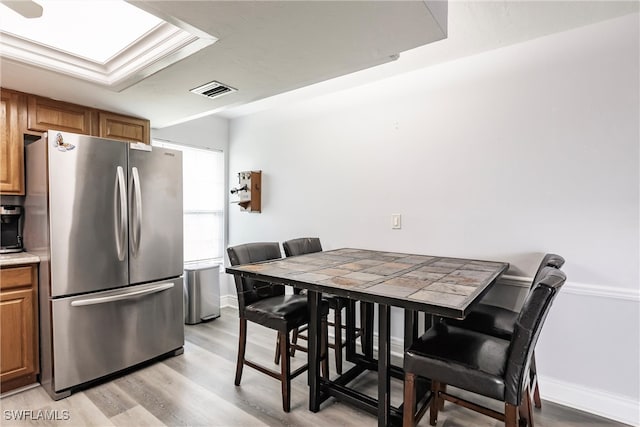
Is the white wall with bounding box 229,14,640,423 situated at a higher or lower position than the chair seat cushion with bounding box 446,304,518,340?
higher

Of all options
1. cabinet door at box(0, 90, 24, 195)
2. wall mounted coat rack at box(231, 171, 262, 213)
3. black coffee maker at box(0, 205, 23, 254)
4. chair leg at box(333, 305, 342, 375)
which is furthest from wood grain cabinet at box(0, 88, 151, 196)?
chair leg at box(333, 305, 342, 375)

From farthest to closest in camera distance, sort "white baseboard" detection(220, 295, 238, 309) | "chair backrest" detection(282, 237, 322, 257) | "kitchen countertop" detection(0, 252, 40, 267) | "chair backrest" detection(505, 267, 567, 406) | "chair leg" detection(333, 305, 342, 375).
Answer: "white baseboard" detection(220, 295, 238, 309), "chair backrest" detection(282, 237, 322, 257), "chair leg" detection(333, 305, 342, 375), "kitchen countertop" detection(0, 252, 40, 267), "chair backrest" detection(505, 267, 567, 406)

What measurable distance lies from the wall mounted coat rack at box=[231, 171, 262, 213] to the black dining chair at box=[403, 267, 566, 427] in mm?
2598

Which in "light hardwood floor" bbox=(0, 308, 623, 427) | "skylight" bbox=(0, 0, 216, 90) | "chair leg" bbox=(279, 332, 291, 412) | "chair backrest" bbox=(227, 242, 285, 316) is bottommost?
"light hardwood floor" bbox=(0, 308, 623, 427)

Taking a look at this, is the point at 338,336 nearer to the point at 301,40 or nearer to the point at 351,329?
the point at 351,329

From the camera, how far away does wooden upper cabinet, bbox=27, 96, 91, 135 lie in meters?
2.42

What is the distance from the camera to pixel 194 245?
155 inches

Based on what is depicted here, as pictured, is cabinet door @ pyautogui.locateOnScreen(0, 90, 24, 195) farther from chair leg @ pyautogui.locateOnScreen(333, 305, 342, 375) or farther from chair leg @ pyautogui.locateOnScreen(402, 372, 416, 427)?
chair leg @ pyautogui.locateOnScreen(402, 372, 416, 427)

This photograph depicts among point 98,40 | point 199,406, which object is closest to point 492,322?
point 199,406

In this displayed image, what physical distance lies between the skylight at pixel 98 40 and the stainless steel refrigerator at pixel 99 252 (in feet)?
1.49

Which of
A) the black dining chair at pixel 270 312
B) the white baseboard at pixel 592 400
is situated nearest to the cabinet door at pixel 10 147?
the black dining chair at pixel 270 312

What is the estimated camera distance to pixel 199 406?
207cm

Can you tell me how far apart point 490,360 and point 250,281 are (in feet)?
4.95

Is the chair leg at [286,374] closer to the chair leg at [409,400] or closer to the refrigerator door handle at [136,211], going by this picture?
the chair leg at [409,400]
